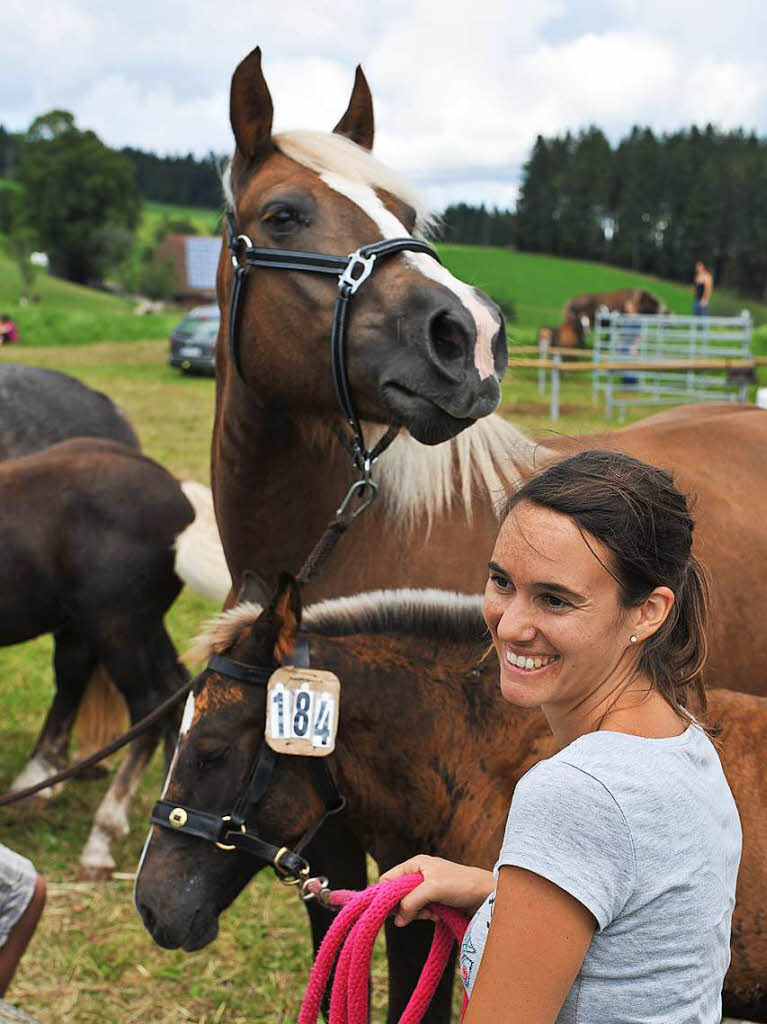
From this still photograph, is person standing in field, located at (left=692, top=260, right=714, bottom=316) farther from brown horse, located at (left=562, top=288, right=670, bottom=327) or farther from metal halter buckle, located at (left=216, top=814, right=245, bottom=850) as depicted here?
metal halter buckle, located at (left=216, top=814, right=245, bottom=850)

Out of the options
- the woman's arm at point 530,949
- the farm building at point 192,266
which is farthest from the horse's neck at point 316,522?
the farm building at point 192,266

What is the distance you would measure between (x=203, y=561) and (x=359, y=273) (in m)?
1.97

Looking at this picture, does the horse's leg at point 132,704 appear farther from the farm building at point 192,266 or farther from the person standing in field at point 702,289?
the farm building at point 192,266

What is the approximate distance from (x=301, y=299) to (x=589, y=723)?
1.53m

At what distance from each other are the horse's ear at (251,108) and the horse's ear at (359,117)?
376 mm

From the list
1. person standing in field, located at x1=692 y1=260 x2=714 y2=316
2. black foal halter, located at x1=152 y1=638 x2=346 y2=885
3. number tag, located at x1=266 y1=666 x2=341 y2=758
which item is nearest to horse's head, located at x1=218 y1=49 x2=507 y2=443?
number tag, located at x1=266 y1=666 x2=341 y2=758

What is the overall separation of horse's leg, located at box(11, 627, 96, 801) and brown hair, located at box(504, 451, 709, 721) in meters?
3.84

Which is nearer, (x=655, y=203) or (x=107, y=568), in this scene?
(x=107, y=568)

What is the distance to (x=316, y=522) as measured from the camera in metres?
2.68

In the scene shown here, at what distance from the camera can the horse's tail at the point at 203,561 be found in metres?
4.00

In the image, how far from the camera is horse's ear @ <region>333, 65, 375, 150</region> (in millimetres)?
2898

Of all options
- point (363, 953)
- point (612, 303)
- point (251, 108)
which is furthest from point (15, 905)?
point (612, 303)

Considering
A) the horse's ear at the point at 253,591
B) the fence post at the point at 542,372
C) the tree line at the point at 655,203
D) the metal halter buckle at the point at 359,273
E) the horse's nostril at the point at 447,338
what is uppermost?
the tree line at the point at 655,203

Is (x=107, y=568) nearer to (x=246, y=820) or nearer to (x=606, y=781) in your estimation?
(x=246, y=820)
